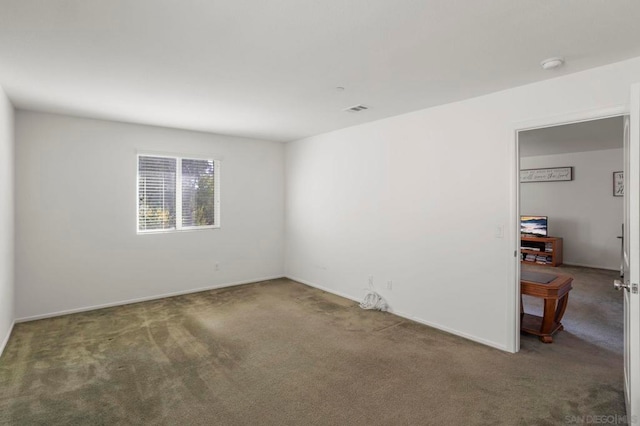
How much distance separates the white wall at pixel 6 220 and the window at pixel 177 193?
137 cm

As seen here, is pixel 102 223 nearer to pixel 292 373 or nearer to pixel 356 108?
pixel 292 373

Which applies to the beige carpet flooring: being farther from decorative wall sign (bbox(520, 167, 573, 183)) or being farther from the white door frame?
decorative wall sign (bbox(520, 167, 573, 183))

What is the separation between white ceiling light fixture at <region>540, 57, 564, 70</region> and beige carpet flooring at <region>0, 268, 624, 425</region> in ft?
7.86

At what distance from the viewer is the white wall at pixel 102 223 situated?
4004 mm

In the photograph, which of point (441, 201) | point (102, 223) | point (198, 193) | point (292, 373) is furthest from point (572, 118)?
point (102, 223)

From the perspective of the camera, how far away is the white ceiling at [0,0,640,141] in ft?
6.15

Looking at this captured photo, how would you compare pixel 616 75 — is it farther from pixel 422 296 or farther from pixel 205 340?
pixel 205 340

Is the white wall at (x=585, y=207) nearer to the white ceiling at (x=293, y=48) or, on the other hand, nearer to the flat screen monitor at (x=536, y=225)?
the flat screen monitor at (x=536, y=225)

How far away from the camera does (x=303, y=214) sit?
228 inches

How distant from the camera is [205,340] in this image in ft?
11.2

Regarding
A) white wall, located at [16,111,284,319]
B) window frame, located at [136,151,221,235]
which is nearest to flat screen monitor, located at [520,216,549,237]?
white wall, located at [16,111,284,319]

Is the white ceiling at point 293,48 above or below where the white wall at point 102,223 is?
above

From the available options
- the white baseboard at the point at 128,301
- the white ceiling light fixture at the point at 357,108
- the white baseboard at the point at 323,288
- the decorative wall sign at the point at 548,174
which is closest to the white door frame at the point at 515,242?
the white ceiling light fixture at the point at 357,108

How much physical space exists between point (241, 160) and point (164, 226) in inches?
62.6
